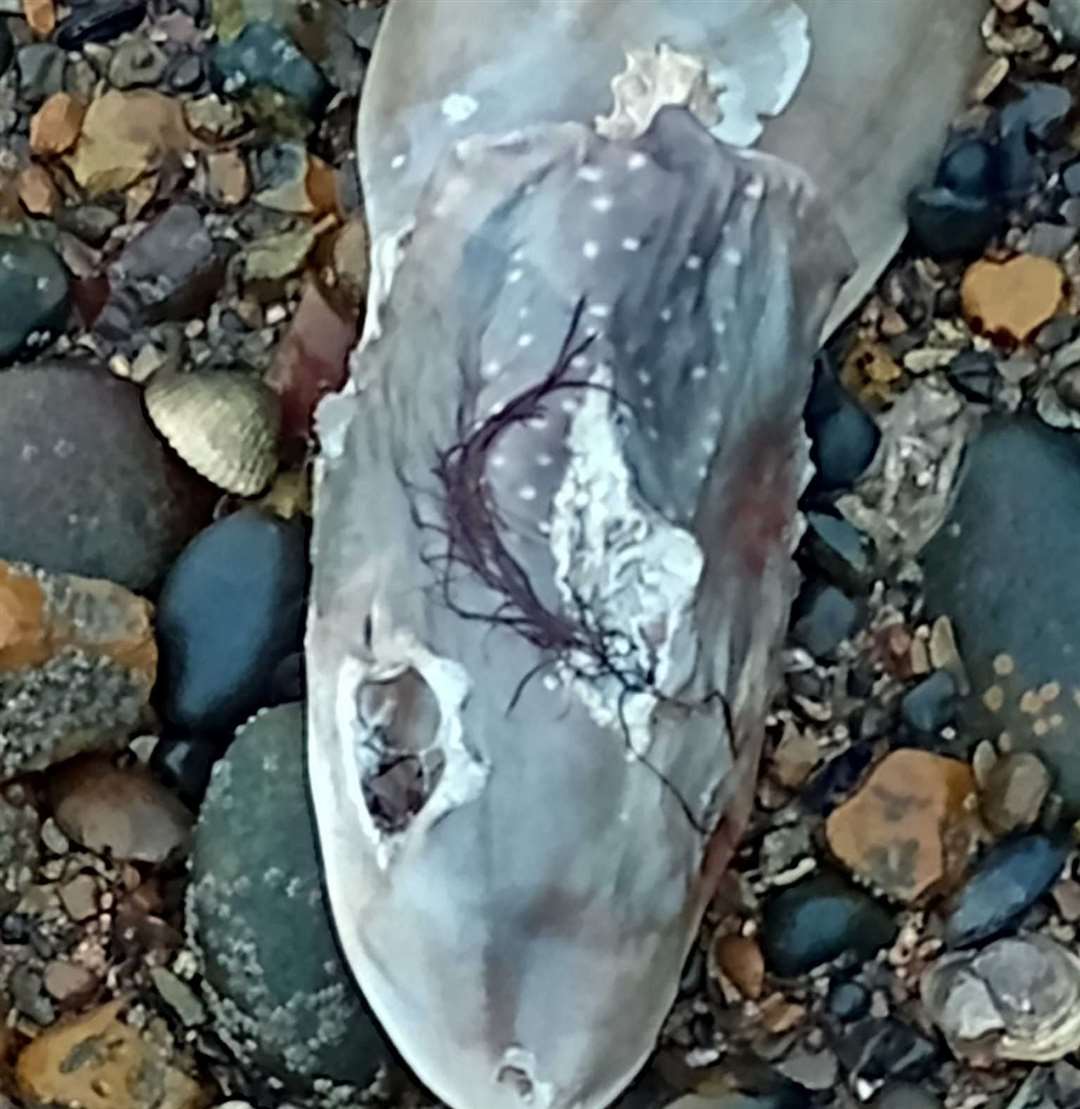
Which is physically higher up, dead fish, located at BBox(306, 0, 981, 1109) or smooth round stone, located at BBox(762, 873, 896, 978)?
dead fish, located at BBox(306, 0, 981, 1109)

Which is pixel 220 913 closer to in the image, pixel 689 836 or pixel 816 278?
pixel 689 836

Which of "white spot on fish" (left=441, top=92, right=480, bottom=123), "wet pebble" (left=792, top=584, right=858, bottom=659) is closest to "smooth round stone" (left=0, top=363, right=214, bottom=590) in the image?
"white spot on fish" (left=441, top=92, right=480, bottom=123)

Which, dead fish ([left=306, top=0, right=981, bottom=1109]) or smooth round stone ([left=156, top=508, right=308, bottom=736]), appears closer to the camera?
dead fish ([left=306, top=0, right=981, bottom=1109])

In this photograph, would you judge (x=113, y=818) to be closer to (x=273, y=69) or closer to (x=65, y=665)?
(x=65, y=665)

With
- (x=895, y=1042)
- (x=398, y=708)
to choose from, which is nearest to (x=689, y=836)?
(x=398, y=708)

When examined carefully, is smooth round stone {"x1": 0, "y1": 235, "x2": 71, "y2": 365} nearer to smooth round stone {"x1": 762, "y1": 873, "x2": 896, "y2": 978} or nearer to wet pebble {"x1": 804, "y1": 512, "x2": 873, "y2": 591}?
wet pebble {"x1": 804, "y1": 512, "x2": 873, "y2": 591}

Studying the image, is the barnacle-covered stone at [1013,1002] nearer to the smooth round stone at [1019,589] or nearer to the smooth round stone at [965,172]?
the smooth round stone at [1019,589]
